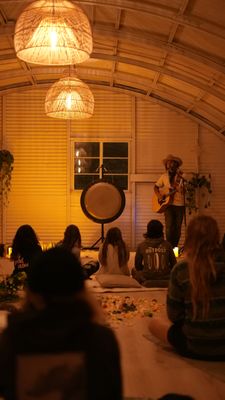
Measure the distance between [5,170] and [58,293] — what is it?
32.2ft

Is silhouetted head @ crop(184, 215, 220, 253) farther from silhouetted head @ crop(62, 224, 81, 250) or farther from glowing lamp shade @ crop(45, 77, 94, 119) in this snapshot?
glowing lamp shade @ crop(45, 77, 94, 119)

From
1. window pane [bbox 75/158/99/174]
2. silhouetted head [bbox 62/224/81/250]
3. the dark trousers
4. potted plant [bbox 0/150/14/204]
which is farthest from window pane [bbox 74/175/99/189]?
silhouetted head [bbox 62/224/81/250]

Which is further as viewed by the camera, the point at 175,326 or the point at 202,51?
the point at 202,51

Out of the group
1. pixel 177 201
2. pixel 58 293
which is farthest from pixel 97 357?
pixel 177 201

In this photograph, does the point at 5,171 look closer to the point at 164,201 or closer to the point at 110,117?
the point at 110,117

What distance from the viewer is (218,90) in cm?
1038

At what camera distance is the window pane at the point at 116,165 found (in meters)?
12.0

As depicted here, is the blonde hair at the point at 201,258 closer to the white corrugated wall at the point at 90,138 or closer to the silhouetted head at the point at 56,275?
the silhouetted head at the point at 56,275

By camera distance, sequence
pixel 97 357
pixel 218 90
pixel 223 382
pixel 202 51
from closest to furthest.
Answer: pixel 97 357 < pixel 223 382 < pixel 202 51 < pixel 218 90

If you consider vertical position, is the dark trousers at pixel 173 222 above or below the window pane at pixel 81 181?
below

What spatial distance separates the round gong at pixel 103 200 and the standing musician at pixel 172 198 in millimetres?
1299

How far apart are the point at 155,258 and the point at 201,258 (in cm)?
285

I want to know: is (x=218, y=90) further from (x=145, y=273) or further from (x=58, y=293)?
(x=58, y=293)

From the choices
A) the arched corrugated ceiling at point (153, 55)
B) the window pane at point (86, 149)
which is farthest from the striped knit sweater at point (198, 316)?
the window pane at point (86, 149)
